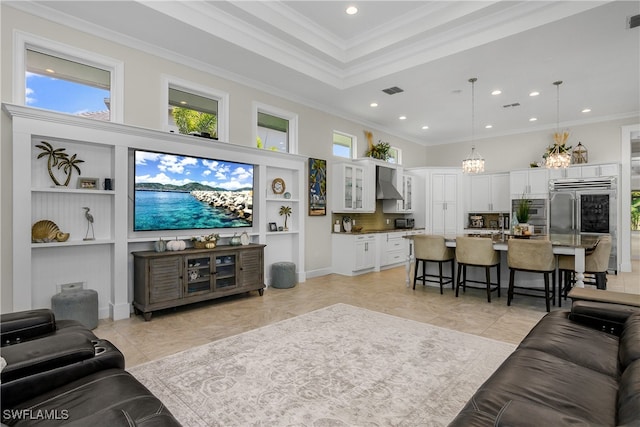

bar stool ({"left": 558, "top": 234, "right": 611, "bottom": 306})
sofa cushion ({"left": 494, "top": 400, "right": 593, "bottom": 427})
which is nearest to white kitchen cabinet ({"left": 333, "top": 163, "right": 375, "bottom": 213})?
bar stool ({"left": 558, "top": 234, "right": 611, "bottom": 306})

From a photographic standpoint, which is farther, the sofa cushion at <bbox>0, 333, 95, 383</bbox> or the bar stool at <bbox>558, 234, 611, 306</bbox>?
the bar stool at <bbox>558, 234, 611, 306</bbox>

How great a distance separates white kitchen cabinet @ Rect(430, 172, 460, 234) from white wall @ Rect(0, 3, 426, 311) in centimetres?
311

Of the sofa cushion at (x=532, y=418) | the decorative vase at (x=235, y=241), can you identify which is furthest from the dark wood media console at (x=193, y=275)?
the sofa cushion at (x=532, y=418)

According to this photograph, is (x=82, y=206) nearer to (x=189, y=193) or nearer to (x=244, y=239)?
(x=189, y=193)

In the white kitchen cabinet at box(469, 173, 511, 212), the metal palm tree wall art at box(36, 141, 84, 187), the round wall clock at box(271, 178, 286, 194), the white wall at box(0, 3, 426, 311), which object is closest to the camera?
the white wall at box(0, 3, 426, 311)

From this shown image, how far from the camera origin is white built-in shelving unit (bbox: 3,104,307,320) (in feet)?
10.8

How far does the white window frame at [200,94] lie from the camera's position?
171 inches

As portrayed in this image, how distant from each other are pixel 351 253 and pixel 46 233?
4.61 meters

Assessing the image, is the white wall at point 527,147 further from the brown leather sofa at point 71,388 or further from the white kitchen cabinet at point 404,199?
the brown leather sofa at point 71,388

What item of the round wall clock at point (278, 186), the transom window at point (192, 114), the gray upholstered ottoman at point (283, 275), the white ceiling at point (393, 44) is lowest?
the gray upholstered ottoman at point (283, 275)

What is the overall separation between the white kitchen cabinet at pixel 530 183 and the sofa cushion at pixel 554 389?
22.8 ft

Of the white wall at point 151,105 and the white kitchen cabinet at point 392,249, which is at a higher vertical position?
the white wall at point 151,105

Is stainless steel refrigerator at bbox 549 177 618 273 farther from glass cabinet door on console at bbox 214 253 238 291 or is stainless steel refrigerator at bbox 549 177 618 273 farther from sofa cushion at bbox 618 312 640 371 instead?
glass cabinet door on console at bbox 214 253 238 291

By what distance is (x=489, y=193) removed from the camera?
8.48m
